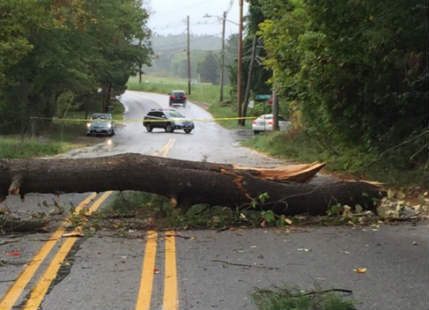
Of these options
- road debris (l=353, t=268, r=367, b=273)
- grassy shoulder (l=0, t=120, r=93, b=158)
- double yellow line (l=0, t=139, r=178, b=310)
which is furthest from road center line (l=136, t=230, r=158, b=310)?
grassy shoulder (l=0, t=120, r=93, b=158)

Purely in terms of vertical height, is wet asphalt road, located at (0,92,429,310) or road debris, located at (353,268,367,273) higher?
road debris, located at (353,268,367,273)

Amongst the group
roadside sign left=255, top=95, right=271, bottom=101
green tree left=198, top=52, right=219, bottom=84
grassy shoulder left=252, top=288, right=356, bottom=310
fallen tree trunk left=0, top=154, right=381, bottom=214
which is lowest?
grassy shoulder left=252, top=288, right=356, bottom=310

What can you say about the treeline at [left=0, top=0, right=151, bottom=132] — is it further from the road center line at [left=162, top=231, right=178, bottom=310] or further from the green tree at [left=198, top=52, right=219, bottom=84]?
the green tree at [left=198, top=52, right=219, bottom=84]

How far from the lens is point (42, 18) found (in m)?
24.1

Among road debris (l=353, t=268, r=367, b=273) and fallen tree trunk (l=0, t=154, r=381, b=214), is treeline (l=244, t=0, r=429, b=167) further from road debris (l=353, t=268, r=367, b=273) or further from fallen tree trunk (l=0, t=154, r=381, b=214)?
road debris (l=353, t=268, r=367, b=273)

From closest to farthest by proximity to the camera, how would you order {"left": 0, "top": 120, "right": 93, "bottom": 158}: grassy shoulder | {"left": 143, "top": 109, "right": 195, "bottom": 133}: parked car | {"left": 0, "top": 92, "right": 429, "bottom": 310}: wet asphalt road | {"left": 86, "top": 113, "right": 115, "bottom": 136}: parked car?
{"left": 0, "top": 92, "right": 429, "bottom": 310}: wet asphalt road, {"left": 0, "top": 120, "right": 93, "bottom": 158}: grassy shoulder, {"left": 86, "top": 113, "right": 115, "bottom": 136}: parked car, {"left": 143, "top": 109, "right": 195, "bottom": 133}: parked car

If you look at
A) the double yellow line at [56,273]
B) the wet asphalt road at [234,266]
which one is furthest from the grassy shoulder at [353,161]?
the double yellow line at [56,273]

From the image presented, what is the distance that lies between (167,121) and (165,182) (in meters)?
33.7

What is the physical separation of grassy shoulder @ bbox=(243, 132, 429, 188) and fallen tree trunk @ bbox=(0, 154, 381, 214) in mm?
3990

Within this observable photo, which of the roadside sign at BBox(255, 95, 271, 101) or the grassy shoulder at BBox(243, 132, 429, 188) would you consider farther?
the roadside sign at BBox(255, 95, 271, 101)

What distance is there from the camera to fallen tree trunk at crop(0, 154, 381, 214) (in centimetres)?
852

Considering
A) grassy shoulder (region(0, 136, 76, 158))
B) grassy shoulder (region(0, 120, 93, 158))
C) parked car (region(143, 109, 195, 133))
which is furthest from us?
parked car (region(143, 109, 195, 133))

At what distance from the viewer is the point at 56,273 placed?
6.01 m

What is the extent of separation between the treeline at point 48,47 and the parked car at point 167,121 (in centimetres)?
480
